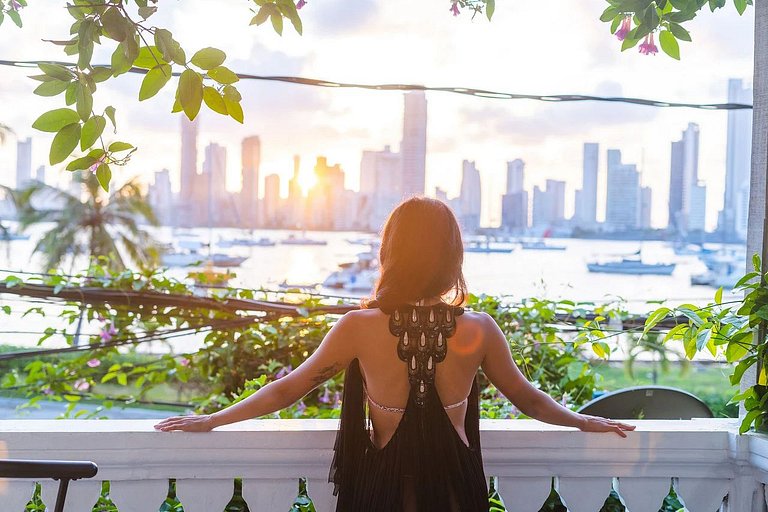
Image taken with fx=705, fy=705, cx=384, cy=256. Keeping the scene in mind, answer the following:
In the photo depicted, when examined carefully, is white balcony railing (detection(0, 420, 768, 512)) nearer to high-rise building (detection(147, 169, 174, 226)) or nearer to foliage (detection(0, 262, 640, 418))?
foliage (detection(0, 262, 640, 418))

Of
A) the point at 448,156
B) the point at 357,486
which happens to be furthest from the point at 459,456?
the point at 448,156

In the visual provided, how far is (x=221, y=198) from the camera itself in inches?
537

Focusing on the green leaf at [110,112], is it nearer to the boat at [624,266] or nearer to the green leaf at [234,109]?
the green leaf at [234,109]

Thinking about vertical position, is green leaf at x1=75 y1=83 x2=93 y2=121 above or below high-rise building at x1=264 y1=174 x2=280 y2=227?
below

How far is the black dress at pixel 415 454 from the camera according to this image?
1444 mm

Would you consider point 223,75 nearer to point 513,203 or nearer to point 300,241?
point 513,203

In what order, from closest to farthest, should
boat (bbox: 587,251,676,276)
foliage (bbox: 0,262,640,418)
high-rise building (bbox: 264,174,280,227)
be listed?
foliage (bbox: 0,262,640,418) → high-rise building (bbox: 264,174,280,227) → boat (bbox: 587,251,676,276)

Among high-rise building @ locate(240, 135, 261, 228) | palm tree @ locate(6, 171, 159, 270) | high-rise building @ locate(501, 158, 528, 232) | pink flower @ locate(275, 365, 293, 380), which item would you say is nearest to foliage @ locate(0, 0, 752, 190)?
pink flower @ locate(275, 365, 293, 380)

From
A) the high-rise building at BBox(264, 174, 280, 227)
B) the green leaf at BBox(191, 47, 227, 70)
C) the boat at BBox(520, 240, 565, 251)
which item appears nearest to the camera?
the green leaf at BBox(191, 47, 227, 70)

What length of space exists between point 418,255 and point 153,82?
2.03 feet

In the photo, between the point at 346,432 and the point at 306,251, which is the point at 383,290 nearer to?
the point at 346,432

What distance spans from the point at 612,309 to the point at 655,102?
0.99 metres

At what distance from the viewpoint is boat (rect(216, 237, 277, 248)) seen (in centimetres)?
2019

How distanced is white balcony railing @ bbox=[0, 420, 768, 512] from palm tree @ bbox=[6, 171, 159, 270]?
838 inches
